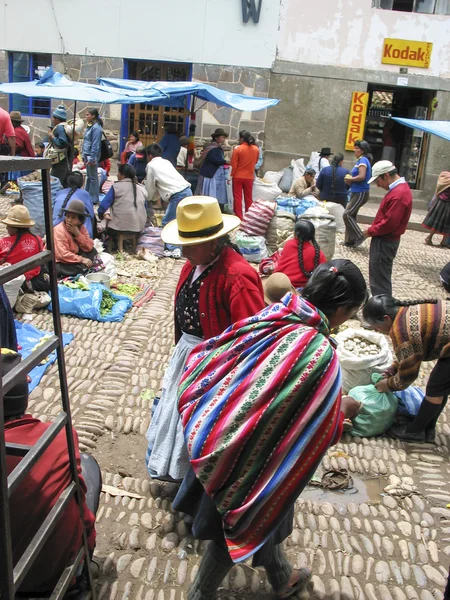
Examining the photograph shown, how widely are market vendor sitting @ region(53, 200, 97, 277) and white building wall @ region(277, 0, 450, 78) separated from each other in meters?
10.6

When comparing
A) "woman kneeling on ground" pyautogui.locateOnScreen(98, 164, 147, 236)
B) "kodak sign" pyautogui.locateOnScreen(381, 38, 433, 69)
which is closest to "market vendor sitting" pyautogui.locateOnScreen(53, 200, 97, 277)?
"woman kneeling on ground" pyautogui.locateOnScreen(98, 164, 147, 236)

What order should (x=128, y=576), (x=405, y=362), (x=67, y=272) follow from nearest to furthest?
(x=128, y=576)
(x=405, y=362)
(x=67, y=272)

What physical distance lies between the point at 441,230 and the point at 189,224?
894 cm

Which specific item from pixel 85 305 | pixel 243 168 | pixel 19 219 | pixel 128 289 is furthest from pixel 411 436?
pixel 243 168

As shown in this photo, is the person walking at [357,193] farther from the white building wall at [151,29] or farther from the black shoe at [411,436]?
the black shoe at [411,436]

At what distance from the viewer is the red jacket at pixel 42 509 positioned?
7.06ft

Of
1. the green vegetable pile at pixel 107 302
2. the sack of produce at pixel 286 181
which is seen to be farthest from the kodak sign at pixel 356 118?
the green vegetable pile at pixel 107 302

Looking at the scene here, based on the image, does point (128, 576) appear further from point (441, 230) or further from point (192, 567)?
point (441, 230)

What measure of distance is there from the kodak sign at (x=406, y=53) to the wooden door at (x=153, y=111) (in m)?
5.47

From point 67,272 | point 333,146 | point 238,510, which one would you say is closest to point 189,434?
point 238,510

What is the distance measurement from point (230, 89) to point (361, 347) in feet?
40.6

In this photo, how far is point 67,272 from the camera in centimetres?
714

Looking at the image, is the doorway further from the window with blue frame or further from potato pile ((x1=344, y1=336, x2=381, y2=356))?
potato pile ((x1=344, y1=336, x2=381, y2=356))

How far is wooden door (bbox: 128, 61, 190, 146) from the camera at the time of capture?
16.4 metres
